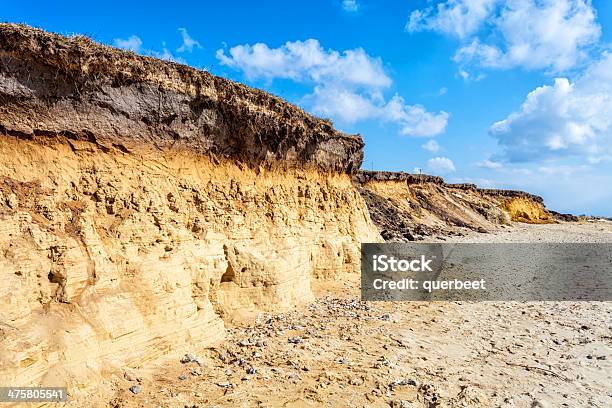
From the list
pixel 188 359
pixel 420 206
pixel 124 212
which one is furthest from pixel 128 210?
pixel 420 206

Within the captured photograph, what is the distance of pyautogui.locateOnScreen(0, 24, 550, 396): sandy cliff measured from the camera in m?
5.81

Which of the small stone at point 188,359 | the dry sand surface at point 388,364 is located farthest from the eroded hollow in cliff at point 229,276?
the small stone at point 188,359

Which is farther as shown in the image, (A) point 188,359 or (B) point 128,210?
(B) point 128,210

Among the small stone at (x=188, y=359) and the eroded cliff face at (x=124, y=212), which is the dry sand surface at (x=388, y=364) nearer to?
the small stone at (x=188, y=359)

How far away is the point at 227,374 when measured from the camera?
22.2 feet

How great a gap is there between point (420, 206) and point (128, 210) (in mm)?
33812

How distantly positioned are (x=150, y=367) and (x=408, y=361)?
4.63 meters

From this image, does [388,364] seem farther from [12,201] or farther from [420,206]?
[420,206]

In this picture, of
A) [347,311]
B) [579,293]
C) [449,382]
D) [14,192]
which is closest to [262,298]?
[347,311]

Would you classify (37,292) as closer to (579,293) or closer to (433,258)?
(433,258)

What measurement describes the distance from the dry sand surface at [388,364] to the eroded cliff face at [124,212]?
0.70 metres

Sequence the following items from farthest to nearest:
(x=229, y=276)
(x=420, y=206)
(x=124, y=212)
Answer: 1. (x=420, y=206)
2. (x=229, y=276)
3. (x=124, y=212)

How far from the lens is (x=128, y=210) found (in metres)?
7.50

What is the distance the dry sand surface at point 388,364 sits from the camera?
20.5 feet
